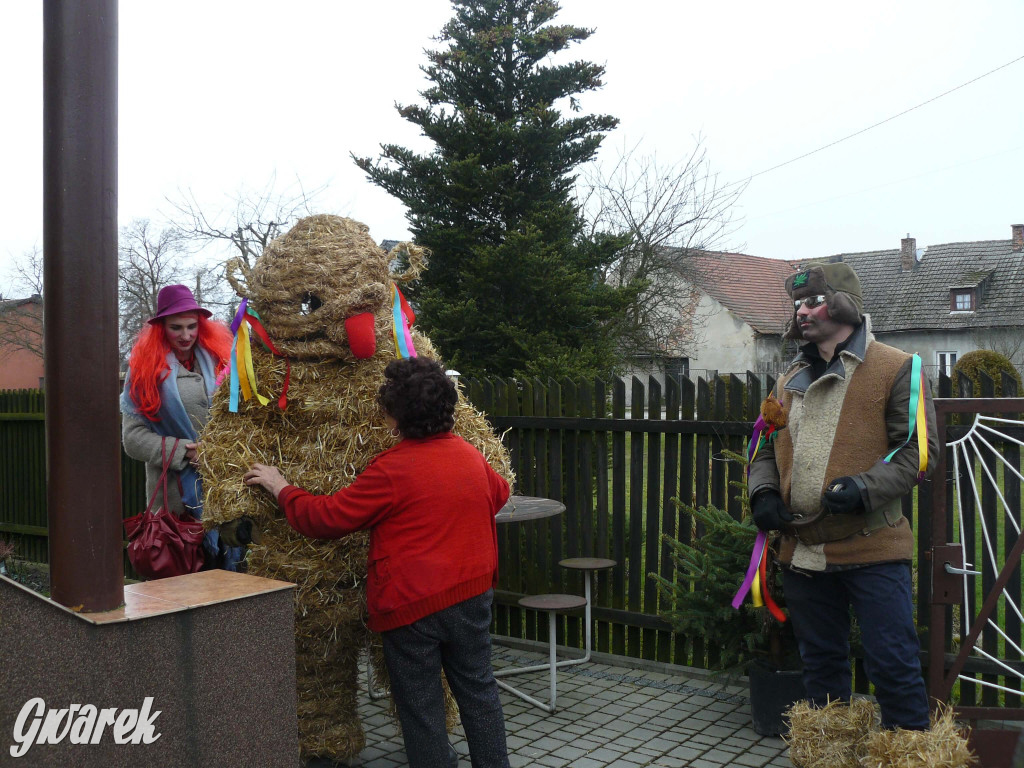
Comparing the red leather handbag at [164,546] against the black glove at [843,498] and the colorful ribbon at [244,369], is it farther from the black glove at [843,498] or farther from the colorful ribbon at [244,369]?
the black glove at [843,498]

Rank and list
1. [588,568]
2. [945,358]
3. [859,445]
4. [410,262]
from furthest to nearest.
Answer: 1. [945,358]
2. [588,568]
3. [410,262]
4. [859,445]

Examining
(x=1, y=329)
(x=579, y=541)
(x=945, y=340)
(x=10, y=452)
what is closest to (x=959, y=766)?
(x=579, y=541)

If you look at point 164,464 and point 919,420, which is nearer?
point 919,420

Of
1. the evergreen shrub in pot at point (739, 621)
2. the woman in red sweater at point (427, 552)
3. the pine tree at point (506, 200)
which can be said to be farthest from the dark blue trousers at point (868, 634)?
the pine tree at point (506, 200)

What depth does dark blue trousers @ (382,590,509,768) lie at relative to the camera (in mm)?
3150

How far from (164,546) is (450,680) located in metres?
1.55

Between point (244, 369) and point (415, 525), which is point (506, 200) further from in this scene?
point (415, 525)

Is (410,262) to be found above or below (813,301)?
above

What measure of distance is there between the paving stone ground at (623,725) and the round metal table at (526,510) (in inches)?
43.7

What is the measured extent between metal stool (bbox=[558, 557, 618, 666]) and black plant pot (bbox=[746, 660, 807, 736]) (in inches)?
46.3

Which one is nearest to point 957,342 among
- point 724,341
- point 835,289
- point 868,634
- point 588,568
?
point 724,341

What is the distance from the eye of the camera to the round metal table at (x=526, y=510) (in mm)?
4406

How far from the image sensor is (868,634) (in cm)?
330

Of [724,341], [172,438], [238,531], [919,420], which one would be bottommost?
[238,531]
